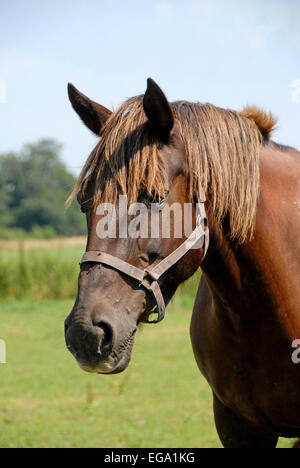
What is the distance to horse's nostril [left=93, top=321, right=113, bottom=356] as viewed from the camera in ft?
6.54

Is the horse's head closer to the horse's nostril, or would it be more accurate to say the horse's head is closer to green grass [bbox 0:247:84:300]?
the horse's nostril

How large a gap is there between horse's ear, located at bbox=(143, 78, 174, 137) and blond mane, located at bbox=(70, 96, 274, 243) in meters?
0.05

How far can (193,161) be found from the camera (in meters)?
2.31

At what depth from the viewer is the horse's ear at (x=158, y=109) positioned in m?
2.16

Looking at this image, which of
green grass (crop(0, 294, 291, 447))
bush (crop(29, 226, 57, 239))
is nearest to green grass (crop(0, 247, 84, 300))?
green grass (crop(0, 294, 291, 447))

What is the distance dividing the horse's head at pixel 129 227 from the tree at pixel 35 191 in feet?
113

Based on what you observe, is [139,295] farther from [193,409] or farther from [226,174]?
[193,409]

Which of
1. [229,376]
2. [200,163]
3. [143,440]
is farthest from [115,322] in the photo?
[143,440]

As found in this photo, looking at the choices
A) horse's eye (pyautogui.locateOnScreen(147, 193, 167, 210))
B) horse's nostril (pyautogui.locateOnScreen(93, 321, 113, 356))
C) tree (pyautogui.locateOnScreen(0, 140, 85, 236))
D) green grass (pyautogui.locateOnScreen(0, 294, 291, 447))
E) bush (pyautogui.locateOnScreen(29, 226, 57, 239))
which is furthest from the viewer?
tree (pyautogui.locateOnScreen(0, 140, 85, 236))

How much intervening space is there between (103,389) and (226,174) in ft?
19.1

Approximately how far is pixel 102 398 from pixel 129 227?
17.9ft

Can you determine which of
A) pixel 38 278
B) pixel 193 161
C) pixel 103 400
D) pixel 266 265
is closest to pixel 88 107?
pixel 193 161

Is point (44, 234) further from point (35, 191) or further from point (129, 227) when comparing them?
point (35, 191)

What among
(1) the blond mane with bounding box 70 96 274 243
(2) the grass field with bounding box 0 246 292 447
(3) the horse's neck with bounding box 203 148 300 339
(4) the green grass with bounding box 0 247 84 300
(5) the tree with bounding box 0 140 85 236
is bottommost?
(5) the tree with bounding box 0 140 85 236
